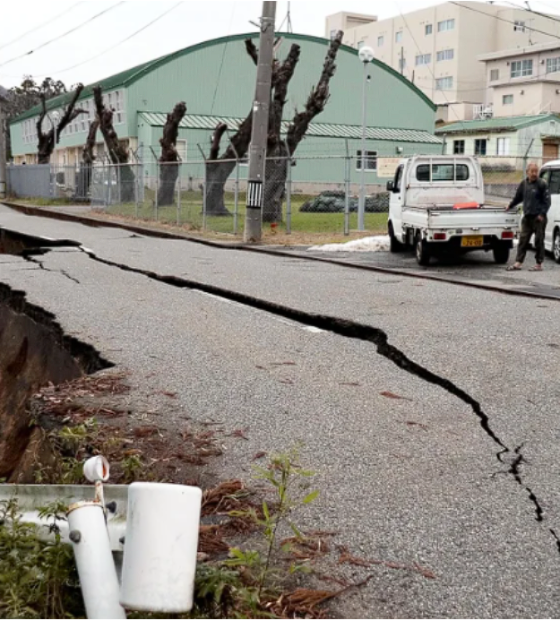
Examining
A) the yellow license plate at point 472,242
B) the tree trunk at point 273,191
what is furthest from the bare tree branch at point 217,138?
the yellow license plate at point 472,242

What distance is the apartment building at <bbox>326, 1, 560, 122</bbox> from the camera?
78.2 metres

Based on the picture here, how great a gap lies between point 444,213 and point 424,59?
236 ft

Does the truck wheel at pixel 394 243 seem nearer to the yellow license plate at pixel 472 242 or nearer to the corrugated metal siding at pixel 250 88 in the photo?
the yellow license plate at pixel 472 242

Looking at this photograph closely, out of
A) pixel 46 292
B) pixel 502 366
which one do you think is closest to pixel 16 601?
pixel 502 366

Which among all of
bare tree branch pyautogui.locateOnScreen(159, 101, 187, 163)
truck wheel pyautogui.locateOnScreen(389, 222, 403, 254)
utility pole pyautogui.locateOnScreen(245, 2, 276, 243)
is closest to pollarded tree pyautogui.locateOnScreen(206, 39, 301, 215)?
bare tree branch pyautogui.locateOnScreen(159, 101, 187, 163)

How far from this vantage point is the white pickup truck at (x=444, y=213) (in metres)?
15.1

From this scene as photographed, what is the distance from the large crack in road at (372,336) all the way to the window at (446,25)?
234 feet

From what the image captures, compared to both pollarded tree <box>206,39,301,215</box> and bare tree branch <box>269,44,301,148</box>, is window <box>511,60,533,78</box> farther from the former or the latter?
bare tree branch <box>269,44,301,148</box>

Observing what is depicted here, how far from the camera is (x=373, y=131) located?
5497 centimetres

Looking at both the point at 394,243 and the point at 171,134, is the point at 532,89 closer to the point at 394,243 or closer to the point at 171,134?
the point at 171,134

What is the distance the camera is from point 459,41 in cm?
7850

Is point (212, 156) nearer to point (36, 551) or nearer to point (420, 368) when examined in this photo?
point (420, 368)

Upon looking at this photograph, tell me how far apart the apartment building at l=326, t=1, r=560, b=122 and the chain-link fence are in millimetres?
32584

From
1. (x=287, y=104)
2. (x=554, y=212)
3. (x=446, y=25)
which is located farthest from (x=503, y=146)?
(x=446, y=25)
